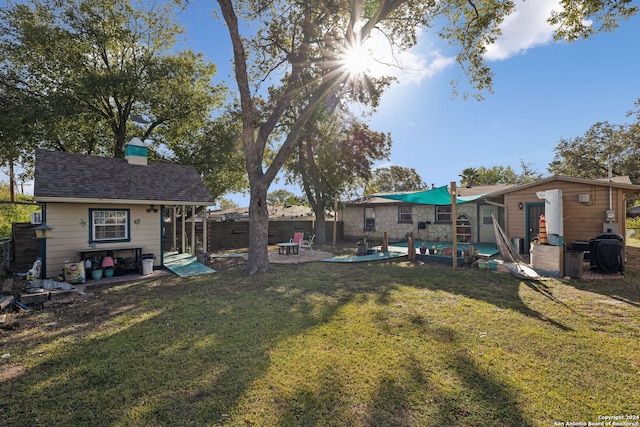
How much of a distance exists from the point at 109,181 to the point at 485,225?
16515 millimetres

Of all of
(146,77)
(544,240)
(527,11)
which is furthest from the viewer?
(146,77)

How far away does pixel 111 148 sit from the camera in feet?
51.3

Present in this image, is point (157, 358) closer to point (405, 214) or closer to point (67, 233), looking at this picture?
point (67, 233)

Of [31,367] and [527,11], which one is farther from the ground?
[527,11]

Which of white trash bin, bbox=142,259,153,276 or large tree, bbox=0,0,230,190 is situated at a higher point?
large tree, bbox=0,0,230,190

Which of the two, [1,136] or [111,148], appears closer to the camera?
[1,136]

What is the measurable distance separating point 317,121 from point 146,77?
847 cm

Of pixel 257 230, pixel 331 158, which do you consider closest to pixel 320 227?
pixel 331 158

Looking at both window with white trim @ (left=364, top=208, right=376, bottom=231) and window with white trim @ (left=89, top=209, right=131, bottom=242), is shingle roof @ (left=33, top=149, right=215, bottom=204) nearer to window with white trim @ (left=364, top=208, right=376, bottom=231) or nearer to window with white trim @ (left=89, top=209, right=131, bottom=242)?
window with white trim @ (left=89, top=209, right=131, bottom=242)

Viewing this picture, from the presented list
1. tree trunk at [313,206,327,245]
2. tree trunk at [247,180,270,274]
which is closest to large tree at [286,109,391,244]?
tree trunk at [313,206,327,245]

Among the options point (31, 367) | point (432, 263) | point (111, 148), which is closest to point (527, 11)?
point (432, 263)

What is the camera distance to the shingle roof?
26.2ft

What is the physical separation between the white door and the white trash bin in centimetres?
1505

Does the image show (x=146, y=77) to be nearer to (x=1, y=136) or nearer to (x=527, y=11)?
(x=1, y=136)
